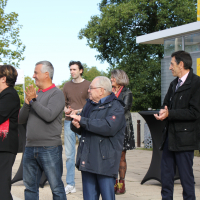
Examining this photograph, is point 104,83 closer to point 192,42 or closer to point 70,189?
point 70,189

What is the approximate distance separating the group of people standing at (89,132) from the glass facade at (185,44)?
27.6 feet

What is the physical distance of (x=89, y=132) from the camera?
3.49 metres

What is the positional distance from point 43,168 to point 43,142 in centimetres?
29

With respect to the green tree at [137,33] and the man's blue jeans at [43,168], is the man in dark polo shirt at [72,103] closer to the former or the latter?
the man's blue jeans at [43,168]

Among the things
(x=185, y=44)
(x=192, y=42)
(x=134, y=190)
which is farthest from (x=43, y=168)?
(x=185, y=44)

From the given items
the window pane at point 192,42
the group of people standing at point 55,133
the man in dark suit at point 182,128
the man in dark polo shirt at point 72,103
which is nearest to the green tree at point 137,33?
Answer: the window pane at point 192,42

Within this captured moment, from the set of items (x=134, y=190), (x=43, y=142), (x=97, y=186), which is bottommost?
(x=134, y=190)

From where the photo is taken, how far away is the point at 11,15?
22000 millimetres

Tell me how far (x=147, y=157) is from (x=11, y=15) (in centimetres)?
1470

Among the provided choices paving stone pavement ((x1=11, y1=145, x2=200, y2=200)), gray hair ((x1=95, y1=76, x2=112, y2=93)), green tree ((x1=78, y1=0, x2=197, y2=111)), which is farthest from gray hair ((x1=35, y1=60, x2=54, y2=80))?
green tree ((x1=78, y1=0, x2=197, y2=111))

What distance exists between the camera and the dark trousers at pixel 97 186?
3477 mm

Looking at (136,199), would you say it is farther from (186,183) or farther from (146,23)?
(146,23)

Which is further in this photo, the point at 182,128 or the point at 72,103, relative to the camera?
the point at 72,103

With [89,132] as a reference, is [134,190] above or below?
below
